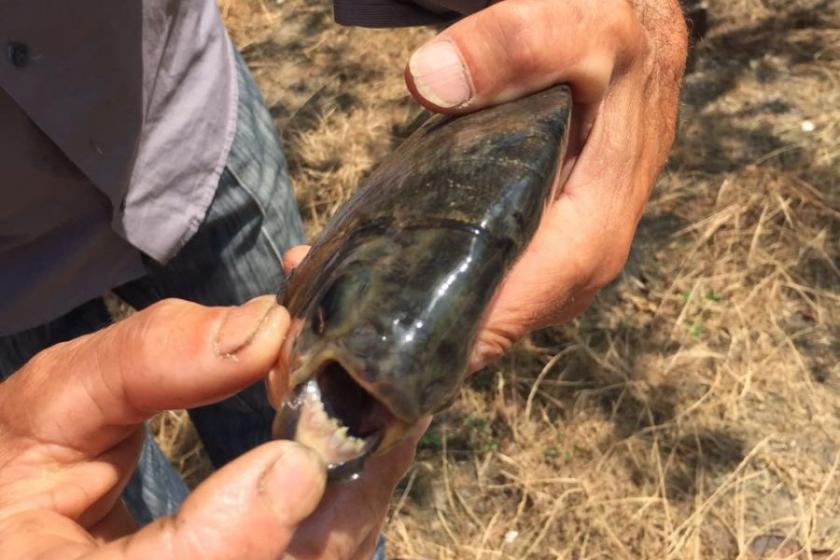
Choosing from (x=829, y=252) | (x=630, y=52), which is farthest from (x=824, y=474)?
(x=630, y=52)

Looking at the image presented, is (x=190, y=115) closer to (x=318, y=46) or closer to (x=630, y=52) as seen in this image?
(x=630, y=52)

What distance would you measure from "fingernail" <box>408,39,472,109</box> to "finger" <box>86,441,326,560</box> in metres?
0.84

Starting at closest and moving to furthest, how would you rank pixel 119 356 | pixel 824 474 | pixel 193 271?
1. pixel 119 356
2. pixel 193 271
3. pixel 824 474

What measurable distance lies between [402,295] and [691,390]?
272 centimetres

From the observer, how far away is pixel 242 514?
1.41 meters

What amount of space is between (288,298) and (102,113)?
3.20 feet

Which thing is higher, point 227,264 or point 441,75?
point 441,75

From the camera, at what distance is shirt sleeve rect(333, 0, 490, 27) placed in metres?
2.54

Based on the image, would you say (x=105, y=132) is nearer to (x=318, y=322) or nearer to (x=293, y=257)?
(x=293, y=257)

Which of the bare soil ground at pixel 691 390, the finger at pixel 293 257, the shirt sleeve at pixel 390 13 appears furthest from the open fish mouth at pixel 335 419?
the bare soil ground at pixel 691 390

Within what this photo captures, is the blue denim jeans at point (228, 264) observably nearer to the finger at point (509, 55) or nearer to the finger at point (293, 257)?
the finger at point (293, 257)

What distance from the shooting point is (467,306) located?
1.51 meters

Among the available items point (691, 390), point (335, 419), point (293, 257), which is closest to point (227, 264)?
point (293, 257)

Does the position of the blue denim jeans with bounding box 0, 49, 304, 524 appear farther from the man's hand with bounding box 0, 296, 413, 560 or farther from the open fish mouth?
the open fish mouth
